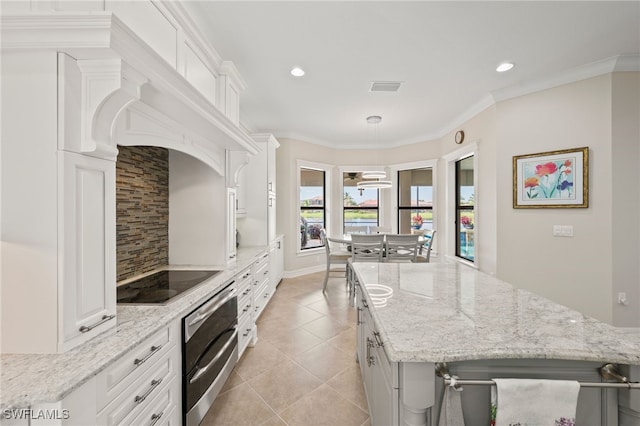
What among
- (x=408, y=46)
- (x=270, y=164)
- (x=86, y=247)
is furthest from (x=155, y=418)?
(x=270, y=164)

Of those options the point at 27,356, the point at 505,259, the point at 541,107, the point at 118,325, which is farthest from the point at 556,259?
the point at 27,356

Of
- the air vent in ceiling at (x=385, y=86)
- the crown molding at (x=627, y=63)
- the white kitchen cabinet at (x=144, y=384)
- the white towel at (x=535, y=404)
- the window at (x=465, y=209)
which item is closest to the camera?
the white towel at (x=535, y=404)

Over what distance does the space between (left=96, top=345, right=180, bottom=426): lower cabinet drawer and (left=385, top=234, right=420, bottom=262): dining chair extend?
10.00 ft

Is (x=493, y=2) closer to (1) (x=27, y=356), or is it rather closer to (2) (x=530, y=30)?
(2) (x=530, y=30)

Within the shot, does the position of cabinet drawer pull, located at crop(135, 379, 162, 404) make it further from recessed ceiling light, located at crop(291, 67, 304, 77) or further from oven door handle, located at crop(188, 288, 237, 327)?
recessed ceiling light, located at crop(291, 67, 304, 77)

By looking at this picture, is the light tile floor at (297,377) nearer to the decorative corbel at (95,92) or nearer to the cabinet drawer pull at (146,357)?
the cabinet drawer pull at (146,357)

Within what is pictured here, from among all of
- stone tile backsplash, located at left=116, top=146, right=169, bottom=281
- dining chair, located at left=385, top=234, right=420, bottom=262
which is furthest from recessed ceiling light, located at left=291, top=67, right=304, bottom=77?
dining chair, located at left=385, top=234, right=420, bottom=262

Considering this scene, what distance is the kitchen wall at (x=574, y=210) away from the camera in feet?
8.79

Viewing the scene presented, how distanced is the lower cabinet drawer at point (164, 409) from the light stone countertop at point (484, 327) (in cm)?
110

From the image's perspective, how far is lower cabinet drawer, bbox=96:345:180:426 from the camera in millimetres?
1005

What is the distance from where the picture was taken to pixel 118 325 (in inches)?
47.1

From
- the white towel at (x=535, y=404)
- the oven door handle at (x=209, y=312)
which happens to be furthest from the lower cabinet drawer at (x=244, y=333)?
the white towel at (x=535, y=404)

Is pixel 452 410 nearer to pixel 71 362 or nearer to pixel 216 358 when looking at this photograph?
pixel 71 362

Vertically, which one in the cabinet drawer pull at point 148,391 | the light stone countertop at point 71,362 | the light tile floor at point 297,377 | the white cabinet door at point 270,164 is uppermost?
the white cabinet door at point 270,164
